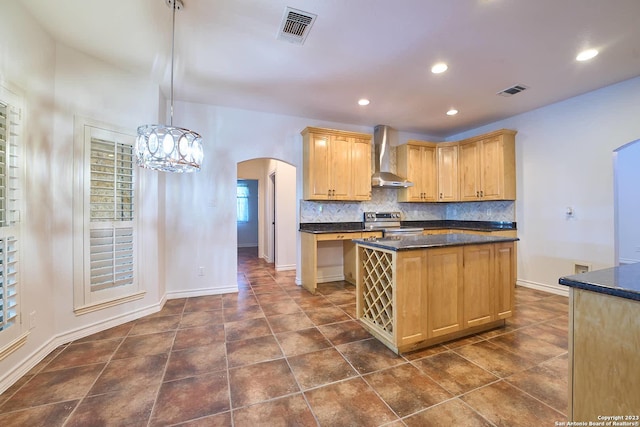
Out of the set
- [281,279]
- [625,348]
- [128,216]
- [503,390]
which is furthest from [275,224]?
[625,348]

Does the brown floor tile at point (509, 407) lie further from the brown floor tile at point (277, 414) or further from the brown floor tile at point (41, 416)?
the brown floor tile at point (41, 416)

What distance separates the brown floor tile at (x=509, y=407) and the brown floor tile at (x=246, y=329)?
1791 mm

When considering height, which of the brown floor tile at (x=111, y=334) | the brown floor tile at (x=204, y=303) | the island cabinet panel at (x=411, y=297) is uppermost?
the island cabinet panel at (x=411, y=297)

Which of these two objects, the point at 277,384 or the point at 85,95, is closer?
the point at 277,384

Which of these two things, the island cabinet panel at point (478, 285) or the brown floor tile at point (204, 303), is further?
the brown floor tile at point (204, 303)

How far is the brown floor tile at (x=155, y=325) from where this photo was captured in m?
2.63

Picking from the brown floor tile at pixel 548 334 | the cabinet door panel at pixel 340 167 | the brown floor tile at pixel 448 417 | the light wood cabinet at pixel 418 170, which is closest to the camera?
the brown floor tile at pixel 448 417

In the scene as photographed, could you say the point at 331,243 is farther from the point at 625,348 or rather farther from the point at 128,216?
the point at 625,348

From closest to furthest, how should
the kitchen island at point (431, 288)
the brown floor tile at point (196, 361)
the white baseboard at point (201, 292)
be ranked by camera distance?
the brown floor tile at point (196, 361) → the kitchen island at point (431, 288) → the white baseboard at point (201, 292)

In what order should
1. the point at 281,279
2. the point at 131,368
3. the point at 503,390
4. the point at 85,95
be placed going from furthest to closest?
the point at 281,279, the point at 85,95, the point at 131,368, the point at 503,390

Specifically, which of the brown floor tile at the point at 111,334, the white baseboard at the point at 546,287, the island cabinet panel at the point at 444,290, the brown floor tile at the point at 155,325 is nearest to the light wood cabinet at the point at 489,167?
the white baseboard at the point at 546,287

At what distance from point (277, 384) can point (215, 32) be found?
113 inches

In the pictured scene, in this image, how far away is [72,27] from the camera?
7.14ft

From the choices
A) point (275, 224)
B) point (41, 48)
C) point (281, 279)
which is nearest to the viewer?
point (41, 48)
